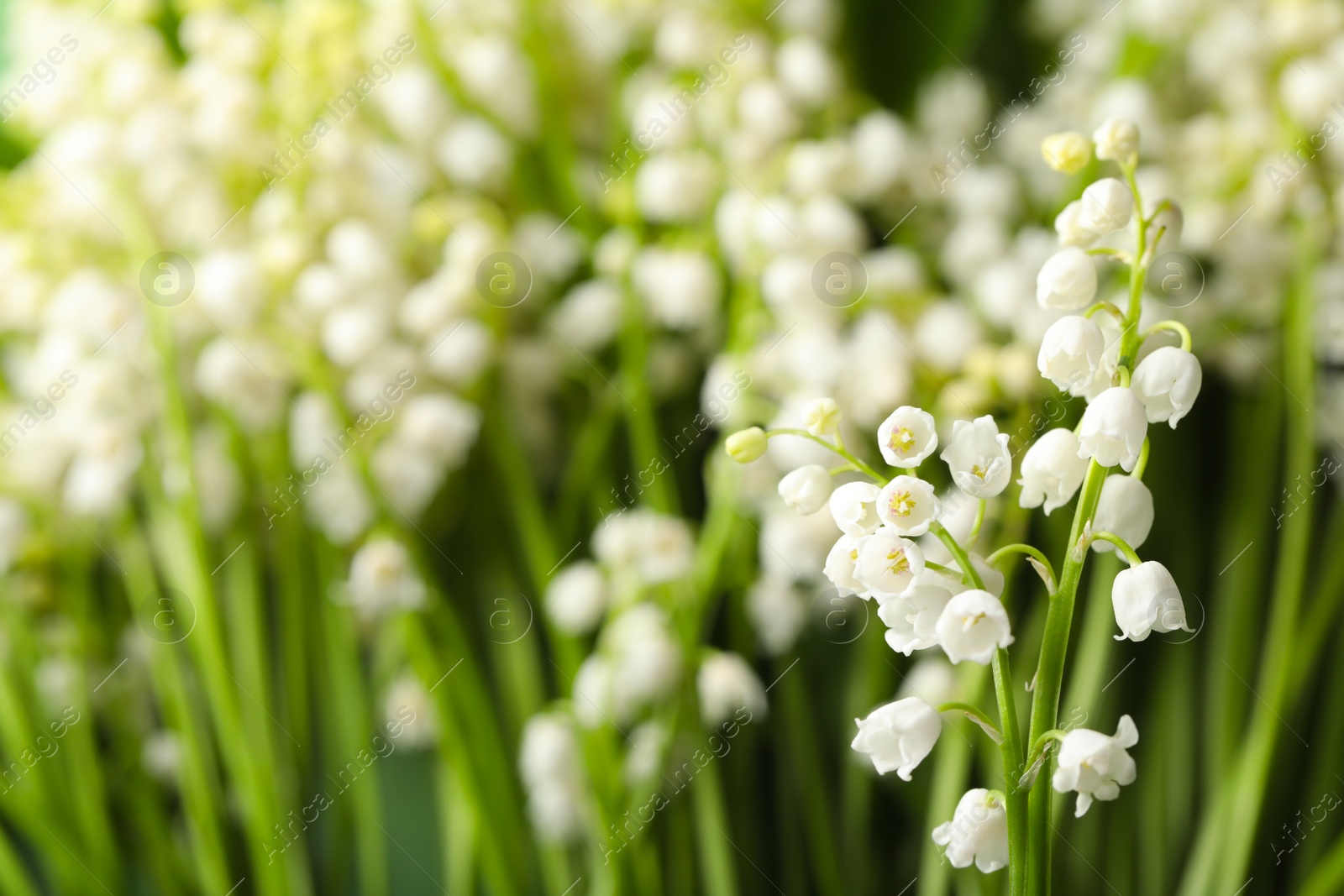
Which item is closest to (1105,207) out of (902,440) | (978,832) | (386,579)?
(902,440)

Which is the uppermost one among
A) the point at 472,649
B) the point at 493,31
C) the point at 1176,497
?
the point at 493,31

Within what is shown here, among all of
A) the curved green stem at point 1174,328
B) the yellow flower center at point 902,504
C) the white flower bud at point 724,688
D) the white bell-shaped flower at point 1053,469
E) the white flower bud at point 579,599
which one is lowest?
the white flower bud at point 724,688

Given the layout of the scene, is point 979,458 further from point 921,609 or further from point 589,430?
point 589,430

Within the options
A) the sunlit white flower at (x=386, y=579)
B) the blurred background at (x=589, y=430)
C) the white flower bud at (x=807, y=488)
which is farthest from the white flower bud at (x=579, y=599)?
the white flower bud at (x=807, y=488)

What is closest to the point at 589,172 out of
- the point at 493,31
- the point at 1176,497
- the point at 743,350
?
the point at 493,31

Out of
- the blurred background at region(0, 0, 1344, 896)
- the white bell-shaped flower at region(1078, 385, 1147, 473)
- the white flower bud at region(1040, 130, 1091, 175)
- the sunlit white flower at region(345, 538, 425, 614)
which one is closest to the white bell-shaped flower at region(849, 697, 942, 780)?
the white bell-shaped flower at region(1078, 385, 1147, 473)

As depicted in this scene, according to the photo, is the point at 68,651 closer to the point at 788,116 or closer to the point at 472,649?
the point at 472,649

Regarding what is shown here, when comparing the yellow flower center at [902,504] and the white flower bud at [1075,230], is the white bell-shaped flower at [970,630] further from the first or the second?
the white flower bud at [1075,230]

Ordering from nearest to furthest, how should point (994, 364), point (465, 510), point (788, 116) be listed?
point (994, 364) → point (788, 116) → point (465, 510)

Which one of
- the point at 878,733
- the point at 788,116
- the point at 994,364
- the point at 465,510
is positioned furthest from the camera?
the point at 465,510
